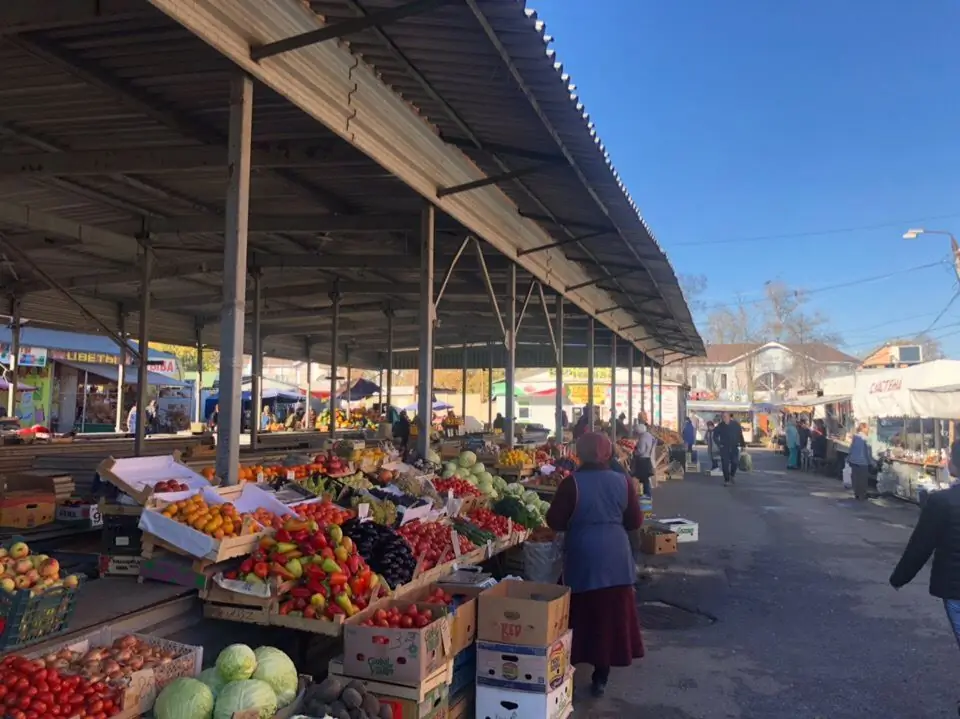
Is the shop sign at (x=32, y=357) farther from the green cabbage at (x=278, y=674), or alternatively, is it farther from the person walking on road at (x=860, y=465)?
the person walking on road at (x=860, y=465)

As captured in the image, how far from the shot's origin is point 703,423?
49812 mm

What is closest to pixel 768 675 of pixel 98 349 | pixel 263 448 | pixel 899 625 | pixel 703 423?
pixel 899 625

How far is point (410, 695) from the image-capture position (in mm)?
3914

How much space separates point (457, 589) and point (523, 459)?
6.62 metres

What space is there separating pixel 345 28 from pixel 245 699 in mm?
4217

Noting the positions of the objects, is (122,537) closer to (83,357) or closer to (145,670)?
(145,670)

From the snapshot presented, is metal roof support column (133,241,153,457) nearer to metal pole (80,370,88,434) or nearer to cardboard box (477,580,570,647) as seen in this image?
cardboard box (477,580,570,647)

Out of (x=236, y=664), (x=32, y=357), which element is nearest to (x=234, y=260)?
(x=236, y=664)

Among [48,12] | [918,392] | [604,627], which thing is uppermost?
[48,12]

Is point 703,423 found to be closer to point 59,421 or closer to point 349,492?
point 59,421

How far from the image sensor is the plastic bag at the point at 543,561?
7.38 m

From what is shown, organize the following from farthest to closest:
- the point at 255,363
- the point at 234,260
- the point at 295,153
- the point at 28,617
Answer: the point at 255,363 < the point at 295,153 < the point at 234,260 < the point at 28,617

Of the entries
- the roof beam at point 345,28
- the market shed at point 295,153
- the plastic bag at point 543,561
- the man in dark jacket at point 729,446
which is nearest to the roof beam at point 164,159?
the market shed at point 295,153

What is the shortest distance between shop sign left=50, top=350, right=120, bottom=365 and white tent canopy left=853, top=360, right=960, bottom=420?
22808 millimetres
